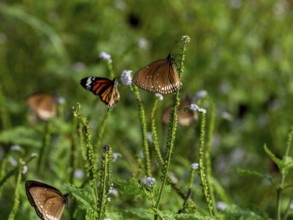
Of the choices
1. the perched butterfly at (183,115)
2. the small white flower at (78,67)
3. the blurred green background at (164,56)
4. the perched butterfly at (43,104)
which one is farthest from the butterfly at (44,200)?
the small white flower at (78,67)

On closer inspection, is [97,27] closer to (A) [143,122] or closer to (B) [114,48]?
Answer: (B) [114,48]

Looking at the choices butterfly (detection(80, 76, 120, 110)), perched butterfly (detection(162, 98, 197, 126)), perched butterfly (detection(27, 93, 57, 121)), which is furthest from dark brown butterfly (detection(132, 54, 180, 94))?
perched butterfly (detection(27, 93, 57, 121))

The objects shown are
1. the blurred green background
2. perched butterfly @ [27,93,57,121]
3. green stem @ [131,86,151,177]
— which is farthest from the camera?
the blurred green background

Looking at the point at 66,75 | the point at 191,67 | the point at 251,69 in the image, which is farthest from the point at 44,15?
the point at 251,69

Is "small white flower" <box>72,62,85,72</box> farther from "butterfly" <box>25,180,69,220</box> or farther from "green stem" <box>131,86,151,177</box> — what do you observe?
"butterfly" <box>25,180,69,220</box>

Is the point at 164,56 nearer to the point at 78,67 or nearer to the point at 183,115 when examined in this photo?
the point at 78,67

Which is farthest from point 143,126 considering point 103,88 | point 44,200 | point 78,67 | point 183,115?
point 78,67

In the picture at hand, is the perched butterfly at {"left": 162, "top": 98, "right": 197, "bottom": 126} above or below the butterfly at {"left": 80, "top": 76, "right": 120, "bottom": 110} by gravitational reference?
above
